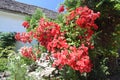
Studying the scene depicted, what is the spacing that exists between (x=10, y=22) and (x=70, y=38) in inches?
464

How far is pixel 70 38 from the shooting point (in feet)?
25.5

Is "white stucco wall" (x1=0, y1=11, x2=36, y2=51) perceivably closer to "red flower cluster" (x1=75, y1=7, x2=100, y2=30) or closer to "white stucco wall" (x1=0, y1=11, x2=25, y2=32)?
"white stucco wall" (x1=0, y1=11, x2=25, y2=32)

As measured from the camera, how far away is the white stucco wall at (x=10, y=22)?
18.4m

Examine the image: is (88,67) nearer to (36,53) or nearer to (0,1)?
(36,53)

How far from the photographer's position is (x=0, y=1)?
1892 centimetres

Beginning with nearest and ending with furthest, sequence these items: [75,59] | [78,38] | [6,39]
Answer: [75,59]
[78,38]
[6,39]

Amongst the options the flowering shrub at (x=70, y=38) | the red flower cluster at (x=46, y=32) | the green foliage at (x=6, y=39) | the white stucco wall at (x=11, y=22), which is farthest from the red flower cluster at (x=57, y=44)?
the white stucco wall at (x=11, y=22)

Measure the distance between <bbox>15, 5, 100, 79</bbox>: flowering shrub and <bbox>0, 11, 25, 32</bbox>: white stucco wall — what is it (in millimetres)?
10517

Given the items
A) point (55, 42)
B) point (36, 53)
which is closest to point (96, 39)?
point (36, 53)

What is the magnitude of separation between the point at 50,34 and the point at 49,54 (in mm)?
762

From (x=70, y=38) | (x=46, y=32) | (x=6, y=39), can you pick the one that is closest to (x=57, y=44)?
(x=46, y=32)

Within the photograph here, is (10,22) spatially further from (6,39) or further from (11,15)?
(6,39)

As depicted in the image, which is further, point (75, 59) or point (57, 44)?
point (57, 44)

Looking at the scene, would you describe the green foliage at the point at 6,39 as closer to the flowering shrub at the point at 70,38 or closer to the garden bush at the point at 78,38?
the garden bush at the point at 78,38
